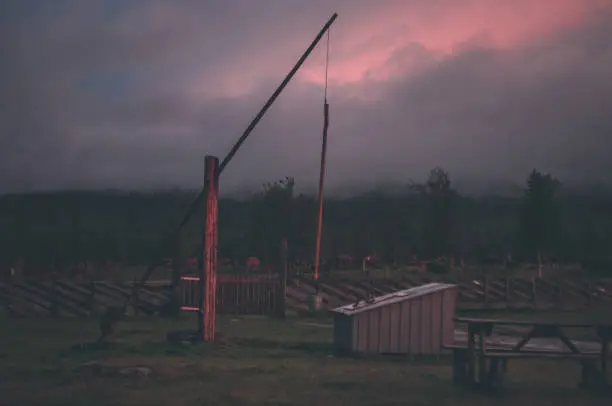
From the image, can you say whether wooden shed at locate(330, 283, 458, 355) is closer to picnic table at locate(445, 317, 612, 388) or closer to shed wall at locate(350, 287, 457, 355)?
shed wall at locate(350, 287, 457, 355)

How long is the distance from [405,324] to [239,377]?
4.27 metres

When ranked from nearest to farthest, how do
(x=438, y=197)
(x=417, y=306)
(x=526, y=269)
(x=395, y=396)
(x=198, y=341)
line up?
(x=395, y=396) < (x=417, y=306) < (x=198, y=341) < (x=526, y=269) < (x=438, y=197)

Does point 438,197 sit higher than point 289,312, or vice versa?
A: point 438,197

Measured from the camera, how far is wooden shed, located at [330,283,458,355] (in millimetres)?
15742

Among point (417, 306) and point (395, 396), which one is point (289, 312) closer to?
point (417, 306)

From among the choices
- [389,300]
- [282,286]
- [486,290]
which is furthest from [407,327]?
[486,290]

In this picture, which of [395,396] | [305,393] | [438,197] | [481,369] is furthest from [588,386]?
[438,197]

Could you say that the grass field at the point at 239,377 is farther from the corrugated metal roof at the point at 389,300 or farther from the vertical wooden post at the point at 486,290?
the vertical wooden post at the point at 486,290

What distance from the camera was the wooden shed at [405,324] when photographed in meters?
15.7

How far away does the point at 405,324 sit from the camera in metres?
15.8

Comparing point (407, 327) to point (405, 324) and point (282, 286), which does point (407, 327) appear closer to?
point (405, 324)

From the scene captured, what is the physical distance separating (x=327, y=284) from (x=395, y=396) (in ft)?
54.8

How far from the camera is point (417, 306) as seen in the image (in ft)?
52.0

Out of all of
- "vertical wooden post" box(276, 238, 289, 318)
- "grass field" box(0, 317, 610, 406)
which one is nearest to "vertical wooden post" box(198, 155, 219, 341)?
"grass field" box(0, 317, 610, 406)
